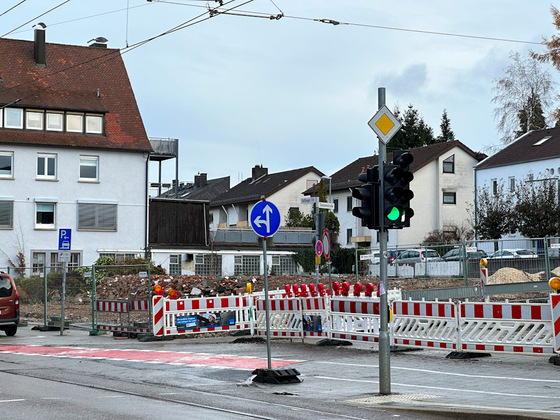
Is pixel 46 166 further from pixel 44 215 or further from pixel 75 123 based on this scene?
Answer: pixel 75 123

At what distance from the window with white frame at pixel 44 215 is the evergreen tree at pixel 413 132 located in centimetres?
5154

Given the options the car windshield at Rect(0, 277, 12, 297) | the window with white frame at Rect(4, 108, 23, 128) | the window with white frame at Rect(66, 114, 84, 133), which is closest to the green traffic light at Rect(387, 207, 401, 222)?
the car windshield at Rect(0, 277, 12, 297)

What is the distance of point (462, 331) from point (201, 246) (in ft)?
151

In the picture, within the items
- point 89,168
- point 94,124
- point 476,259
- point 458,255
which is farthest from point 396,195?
point 94,124

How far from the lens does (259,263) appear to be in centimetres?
5997

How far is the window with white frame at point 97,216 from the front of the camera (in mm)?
53531

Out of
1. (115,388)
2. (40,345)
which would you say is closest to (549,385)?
(115,388)

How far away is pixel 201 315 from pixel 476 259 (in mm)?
15359

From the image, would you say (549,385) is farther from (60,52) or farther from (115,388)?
(60,52)

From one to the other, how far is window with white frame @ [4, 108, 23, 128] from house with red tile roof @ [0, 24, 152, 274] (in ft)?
0.19

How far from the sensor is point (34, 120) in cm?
5294

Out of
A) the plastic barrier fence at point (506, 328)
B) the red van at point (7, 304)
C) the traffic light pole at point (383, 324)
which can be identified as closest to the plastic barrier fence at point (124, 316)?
the red van at point (7, 304)

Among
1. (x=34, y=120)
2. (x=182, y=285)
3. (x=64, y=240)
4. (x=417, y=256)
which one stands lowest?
(x=182, y=285)

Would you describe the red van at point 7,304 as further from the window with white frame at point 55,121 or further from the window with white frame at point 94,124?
the window with white frame at point 94,124
